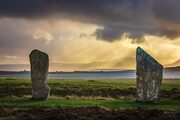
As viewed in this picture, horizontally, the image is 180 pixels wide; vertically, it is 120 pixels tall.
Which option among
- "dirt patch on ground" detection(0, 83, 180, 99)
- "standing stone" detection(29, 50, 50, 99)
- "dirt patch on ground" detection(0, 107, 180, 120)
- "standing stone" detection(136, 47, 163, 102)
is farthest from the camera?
"dirt patch on ground" detection(0, 83, 180, 99)

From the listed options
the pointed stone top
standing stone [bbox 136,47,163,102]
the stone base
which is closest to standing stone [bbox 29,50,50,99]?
the stone base

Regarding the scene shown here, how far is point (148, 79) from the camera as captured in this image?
4172 centimetres

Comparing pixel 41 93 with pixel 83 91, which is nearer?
pixel 41 93

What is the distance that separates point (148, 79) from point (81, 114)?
1162 cm

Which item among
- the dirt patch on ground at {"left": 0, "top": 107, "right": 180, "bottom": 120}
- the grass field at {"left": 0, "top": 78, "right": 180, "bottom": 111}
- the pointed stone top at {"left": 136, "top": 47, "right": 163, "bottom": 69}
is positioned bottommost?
the dirt patch on ground at {"left": 0, "top": 107, "right": 180, "bottom": 120}

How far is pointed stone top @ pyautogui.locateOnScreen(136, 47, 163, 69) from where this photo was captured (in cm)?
4197

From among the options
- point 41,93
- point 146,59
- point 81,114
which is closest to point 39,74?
point 41,93

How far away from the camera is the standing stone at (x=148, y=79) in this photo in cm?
4144

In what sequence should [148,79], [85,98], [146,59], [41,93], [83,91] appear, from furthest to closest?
[83,91], [85,98], [146,59], [41,93], [148,79]

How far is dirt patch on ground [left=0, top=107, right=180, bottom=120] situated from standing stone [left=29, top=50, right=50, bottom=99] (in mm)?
7633

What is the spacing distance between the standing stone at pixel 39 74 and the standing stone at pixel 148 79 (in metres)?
8.43

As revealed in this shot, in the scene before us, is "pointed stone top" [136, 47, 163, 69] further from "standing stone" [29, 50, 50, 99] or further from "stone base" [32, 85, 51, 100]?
"stone base" [32, 85, 51, 100]

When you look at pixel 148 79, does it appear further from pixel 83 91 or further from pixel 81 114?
pixel 83 91

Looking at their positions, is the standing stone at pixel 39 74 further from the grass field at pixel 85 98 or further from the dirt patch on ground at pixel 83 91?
the dirt patch on ground at pixel 83 91
